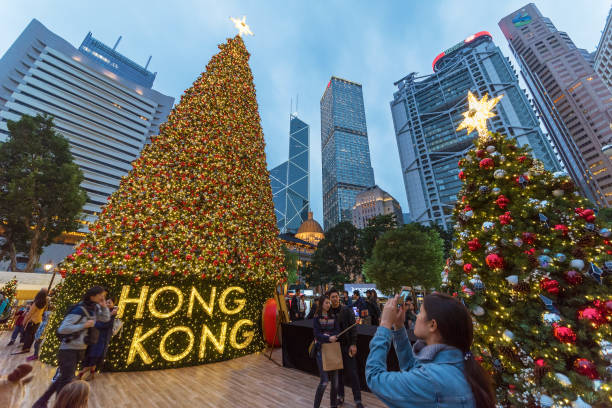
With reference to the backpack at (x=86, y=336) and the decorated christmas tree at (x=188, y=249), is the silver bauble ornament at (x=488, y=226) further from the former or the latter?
the backpack at (x=86, y=336)

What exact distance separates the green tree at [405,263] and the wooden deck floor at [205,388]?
15890 millimetres

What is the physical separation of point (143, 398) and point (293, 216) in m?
87.6

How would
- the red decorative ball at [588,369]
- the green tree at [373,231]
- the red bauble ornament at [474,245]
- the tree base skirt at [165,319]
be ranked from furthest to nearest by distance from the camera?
the green tree at [373,231] → the tree base skirt at [165,319] → the red bauble ornament at [474,245] → the red decorative ball at [588,369]

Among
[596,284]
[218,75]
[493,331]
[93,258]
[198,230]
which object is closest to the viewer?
[596,284]

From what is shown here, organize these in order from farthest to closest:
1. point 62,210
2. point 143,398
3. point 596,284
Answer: point 62,210 < point 143,398 < point 596,284

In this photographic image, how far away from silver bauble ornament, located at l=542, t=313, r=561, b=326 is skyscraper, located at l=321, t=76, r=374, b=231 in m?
94.4

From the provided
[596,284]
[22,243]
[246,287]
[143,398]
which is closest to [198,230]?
[246,287]

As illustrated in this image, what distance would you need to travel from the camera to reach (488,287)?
315cm

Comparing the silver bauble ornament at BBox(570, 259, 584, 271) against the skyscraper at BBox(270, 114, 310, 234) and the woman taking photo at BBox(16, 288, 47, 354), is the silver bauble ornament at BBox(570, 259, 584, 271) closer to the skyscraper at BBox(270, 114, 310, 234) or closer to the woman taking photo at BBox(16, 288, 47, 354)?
the woman taking photo at BBox(16, 288, 47, 354)

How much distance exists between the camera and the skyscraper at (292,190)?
90750mm

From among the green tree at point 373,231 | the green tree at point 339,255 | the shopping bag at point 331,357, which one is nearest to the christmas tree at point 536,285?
the shopping bag at point 331,357

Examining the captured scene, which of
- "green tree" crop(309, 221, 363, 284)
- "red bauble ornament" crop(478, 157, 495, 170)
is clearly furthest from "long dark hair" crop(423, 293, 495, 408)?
"green tree" crop(309, 221, 363, 284)

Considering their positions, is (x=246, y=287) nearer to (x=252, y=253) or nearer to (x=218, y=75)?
(x=252, y=253)

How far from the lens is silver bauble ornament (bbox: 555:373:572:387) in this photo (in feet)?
7.68
